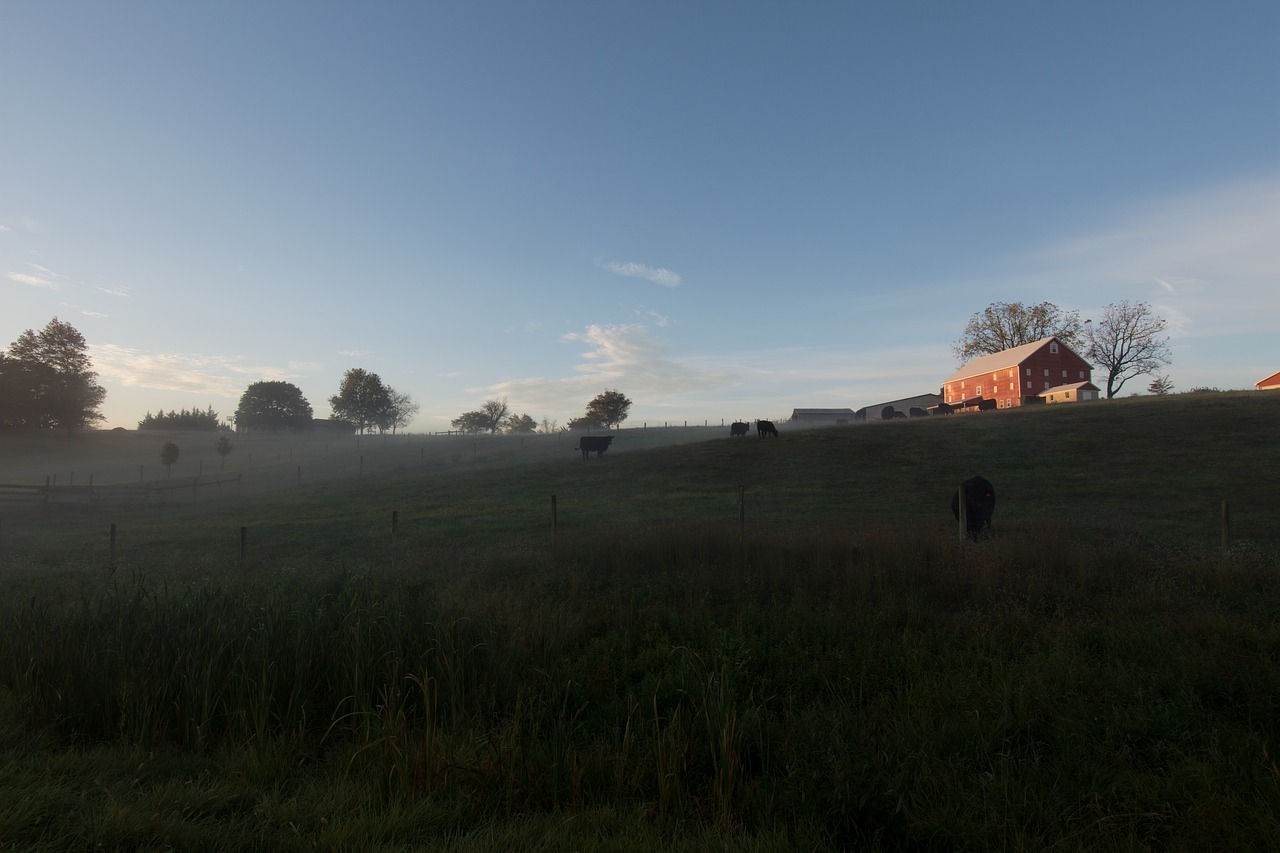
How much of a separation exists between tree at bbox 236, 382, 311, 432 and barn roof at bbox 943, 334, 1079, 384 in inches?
3969

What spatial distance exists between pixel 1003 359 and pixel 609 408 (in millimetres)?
50843

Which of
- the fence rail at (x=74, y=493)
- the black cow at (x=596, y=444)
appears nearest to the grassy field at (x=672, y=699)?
the fence rail at (x=74, y=493)

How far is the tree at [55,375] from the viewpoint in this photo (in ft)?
220

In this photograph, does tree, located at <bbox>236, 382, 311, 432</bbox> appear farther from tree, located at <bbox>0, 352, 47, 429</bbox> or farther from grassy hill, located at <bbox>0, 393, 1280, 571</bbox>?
grassy hill, located at <bbox>0, 393, 1280, 571</bbox>

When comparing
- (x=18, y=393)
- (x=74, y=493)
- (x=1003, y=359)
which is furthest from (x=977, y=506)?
(x=18, y=393)

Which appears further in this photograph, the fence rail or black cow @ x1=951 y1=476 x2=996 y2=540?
the fence rail

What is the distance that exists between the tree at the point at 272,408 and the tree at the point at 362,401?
656 centimetres

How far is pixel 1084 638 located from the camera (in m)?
6.59

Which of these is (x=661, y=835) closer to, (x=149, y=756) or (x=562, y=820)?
(x=562, y=820)

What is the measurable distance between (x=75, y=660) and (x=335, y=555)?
31.6 ft

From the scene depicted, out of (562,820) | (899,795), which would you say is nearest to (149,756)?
(562,820)

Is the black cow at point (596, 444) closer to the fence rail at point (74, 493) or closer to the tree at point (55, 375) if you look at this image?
the fence rail at point (74, 493)

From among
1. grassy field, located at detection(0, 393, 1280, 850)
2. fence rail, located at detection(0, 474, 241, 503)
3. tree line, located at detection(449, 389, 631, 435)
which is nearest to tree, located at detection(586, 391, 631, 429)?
tree line, located at detection(449, 389, 631, 435)

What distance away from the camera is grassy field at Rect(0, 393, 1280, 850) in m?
3.77
